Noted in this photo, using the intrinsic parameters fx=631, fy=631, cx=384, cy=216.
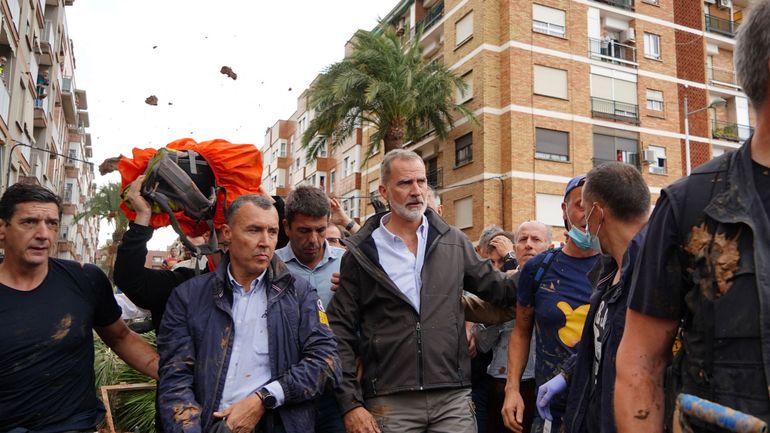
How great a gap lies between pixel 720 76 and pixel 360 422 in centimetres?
3442

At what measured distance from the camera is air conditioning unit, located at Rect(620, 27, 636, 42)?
29422 millimetres

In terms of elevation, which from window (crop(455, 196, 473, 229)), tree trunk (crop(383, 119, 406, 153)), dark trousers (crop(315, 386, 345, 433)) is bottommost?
dark trousers (crop(315, 386, 345, 433))

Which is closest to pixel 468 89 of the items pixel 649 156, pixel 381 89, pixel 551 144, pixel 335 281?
pixel 551 144

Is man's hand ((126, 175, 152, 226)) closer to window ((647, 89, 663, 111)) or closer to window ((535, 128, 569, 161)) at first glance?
window ((535, 128, 569, 161))

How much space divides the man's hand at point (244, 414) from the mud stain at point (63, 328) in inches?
38.4

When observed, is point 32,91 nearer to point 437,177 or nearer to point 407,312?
point 437,177

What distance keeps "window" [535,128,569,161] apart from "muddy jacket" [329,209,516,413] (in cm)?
2302

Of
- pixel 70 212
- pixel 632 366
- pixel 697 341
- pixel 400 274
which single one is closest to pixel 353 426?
pixel 400 274

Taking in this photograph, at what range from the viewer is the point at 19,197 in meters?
3.46

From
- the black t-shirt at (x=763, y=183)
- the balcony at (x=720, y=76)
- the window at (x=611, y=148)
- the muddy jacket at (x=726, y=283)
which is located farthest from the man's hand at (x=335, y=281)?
the balcony at (x=720, y=76)

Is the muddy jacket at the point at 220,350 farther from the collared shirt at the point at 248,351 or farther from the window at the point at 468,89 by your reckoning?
the window at the point at 468,89

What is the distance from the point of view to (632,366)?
1881 mm

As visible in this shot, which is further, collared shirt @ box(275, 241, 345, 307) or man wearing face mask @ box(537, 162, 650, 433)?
collared shirt @ box(275, 241, 345, 307)

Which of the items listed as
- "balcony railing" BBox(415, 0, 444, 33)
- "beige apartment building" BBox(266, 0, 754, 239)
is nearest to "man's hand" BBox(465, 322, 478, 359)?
"beige apartment building" BBox(266, 0, 754, 239)
